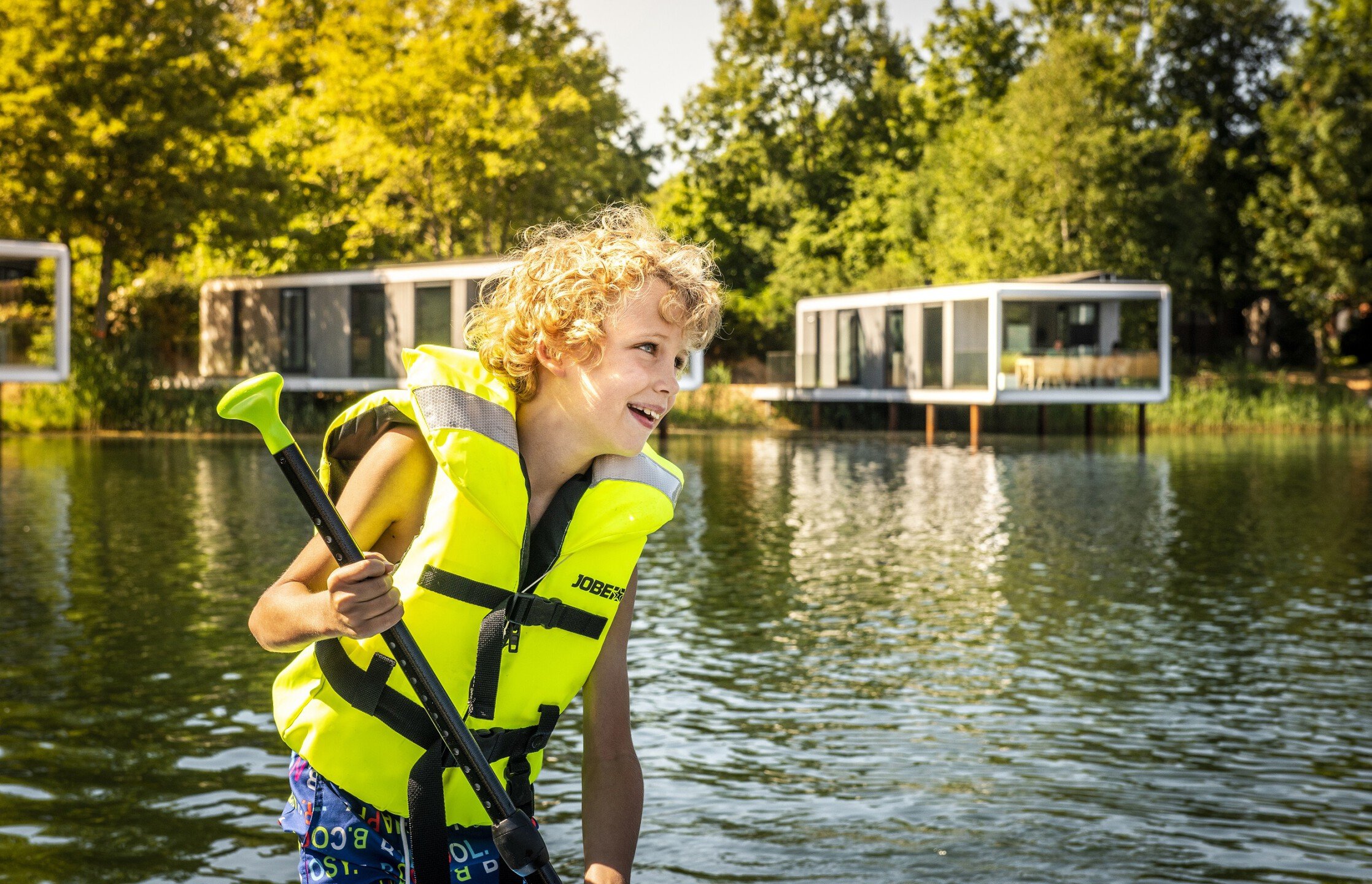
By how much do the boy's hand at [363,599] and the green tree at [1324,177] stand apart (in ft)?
167

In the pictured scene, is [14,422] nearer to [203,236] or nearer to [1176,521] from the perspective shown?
[203,236]

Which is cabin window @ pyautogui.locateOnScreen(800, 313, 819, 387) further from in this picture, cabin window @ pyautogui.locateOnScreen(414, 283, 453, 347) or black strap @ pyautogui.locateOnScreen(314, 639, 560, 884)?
black strap @ pyautogui.locateOnScreen(314, 639, 560, 884)

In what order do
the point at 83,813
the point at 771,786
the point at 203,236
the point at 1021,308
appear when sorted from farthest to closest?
the point at 203,236 → the point at 1021,308 → the point at 771,786 → the point at 83,813

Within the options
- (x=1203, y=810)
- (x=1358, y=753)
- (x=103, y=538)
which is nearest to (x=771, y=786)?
(x=1203, y=810)

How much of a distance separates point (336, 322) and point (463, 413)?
38.7 metres

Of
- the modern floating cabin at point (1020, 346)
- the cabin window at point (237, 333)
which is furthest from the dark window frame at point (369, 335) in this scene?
the modern floating cabin at point (1020, 346)

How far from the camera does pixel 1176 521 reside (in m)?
19.4

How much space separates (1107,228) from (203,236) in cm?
2505

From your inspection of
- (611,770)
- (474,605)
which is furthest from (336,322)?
(474,605)

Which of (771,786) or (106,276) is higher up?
(106,276)

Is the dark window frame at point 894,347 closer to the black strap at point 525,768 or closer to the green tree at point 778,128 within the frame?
the green tree at point 778,128

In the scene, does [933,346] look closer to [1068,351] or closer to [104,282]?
[1068,351]

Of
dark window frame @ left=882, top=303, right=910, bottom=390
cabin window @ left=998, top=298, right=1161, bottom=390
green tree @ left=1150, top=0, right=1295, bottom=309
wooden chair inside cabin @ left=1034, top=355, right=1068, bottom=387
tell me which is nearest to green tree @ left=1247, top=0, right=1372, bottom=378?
green tree @ left=1150, top=0, right=1295, bottom=309

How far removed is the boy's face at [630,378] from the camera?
2584 millimetres
